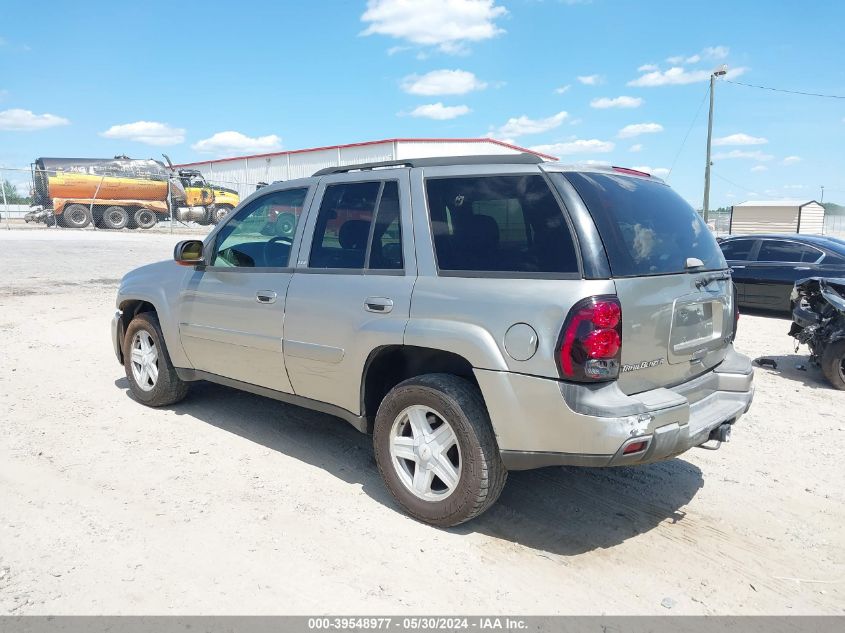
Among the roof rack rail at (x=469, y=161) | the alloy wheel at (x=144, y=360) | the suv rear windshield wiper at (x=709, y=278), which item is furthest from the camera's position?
the alloy wheel at (x=144, y=360)

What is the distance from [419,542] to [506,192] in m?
1.91

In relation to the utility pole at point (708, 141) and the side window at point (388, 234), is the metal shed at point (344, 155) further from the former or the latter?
the side window at point (388, 234)

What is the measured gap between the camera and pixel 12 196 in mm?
28766

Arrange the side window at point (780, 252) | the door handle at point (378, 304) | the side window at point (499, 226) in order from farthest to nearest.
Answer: the side window at point (780, 252) → the door handle at point (378, 304) → the side window at point (499, 226)

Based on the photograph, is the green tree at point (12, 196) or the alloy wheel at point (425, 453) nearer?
the alloy wheel at point (425, 453)

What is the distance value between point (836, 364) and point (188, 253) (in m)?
6.29

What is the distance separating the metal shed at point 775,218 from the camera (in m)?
40.0

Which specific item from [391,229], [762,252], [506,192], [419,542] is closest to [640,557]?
[419,542]

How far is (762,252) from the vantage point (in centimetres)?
1097

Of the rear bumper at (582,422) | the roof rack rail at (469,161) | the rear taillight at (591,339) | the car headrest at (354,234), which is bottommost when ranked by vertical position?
the rear bumper at (582,422)

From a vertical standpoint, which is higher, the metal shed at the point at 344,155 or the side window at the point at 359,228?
the metal shed at the point at 344,155

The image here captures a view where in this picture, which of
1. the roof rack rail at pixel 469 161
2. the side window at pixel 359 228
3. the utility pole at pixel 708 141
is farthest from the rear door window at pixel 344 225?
the utility pole at pixel 708 141

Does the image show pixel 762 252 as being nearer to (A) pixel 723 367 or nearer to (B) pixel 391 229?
(A) pixel 723 367

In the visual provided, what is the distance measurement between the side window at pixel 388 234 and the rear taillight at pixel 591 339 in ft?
3.77
